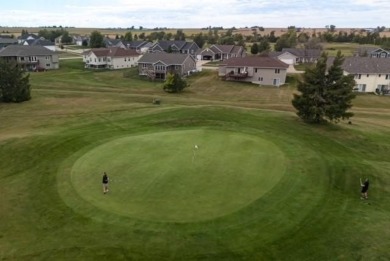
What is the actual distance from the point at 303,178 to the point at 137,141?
49.1 ft

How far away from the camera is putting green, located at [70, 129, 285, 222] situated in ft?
75.3

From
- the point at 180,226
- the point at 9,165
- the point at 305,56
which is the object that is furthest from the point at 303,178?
the point at 305,56

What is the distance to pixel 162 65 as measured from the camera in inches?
3807

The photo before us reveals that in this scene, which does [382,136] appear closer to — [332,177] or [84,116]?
[332,177]

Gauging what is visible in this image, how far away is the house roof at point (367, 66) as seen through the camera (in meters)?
84.5

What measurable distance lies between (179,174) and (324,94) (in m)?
25.5

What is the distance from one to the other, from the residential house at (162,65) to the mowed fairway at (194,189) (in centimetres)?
4979

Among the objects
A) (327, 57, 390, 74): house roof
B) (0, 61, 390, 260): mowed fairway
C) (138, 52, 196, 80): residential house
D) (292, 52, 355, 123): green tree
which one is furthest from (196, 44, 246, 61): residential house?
(0, 61, 390, 260): mowed fairway

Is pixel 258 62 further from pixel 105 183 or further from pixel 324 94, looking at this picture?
pixel 105 183

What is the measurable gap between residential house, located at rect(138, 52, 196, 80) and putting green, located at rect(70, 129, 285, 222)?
61.5 m

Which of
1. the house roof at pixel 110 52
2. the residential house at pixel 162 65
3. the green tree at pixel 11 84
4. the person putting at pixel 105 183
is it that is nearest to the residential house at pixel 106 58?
the house roof at pixel 110 52

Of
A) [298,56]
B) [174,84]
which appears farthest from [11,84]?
[298,56]

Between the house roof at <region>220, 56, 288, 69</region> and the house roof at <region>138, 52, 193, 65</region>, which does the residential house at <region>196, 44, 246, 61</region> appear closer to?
the house roof at <region>138, 52, 193, 65</region>

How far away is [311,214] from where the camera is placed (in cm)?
2339
